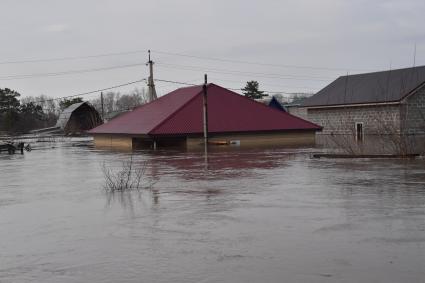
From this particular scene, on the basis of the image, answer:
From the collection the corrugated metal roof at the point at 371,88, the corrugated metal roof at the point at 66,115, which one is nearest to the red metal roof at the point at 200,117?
the corrugated metal roof at the point at 371,88

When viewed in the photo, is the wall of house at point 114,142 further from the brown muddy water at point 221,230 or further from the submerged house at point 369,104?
the brown muddy water at point 221,230

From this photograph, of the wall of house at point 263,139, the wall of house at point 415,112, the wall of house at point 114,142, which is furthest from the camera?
the wall of house at point 415,112

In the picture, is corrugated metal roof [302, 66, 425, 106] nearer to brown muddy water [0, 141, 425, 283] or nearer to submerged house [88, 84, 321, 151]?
submerged house [88, 84, 321, 151]

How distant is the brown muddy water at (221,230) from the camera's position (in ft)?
21.6

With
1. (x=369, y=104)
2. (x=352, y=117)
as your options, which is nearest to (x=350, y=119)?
(x=352, y=117)

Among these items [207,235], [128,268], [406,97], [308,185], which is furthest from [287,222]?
[406,97]

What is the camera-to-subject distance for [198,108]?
4125 cm

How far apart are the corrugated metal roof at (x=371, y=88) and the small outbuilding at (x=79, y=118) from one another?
1549 inches

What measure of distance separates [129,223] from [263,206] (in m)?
2.80

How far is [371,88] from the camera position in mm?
50094

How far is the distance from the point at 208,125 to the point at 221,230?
3045cm

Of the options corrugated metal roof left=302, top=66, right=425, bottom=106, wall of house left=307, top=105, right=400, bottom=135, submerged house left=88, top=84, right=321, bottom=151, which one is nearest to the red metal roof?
submerged house left=88, top=84, right=321, bottom=151

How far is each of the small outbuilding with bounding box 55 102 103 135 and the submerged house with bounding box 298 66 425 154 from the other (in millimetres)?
38619

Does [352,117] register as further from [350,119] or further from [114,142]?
[114,142]
